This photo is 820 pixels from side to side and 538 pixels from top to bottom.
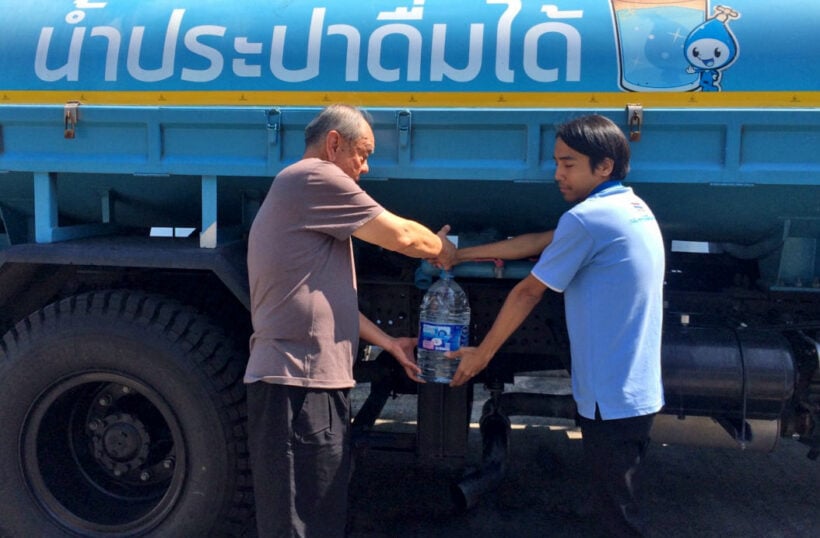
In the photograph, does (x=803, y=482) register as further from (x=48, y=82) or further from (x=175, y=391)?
(x=48, y=82)

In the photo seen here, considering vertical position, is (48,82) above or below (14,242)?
above

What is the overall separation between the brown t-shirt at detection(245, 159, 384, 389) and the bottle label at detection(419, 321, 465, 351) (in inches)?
17.7

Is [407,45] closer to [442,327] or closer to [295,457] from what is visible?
[442,327]

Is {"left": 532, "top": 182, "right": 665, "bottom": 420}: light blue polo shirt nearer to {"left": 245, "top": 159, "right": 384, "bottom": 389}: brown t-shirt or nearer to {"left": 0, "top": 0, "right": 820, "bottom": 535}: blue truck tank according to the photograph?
{"left": 0, "top": 0, "right": 820, "bottom": 535}: blue truck tank

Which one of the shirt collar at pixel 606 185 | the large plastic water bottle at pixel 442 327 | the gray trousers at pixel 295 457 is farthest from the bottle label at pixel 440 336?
the shirt collar at pixel 606 185

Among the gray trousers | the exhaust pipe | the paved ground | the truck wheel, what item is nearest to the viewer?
the gray trousers

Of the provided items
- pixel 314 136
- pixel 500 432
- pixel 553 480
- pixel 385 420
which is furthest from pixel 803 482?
pixel 314 136

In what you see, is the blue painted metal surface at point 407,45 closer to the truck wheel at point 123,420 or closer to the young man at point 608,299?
the young man at point 608,299

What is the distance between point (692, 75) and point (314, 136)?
1.55 meters

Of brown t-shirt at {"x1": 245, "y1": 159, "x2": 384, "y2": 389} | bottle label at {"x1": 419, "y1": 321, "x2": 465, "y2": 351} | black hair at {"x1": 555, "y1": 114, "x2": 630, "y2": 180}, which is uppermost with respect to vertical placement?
black hair at {"x1": 555, "y1": 114, "x2": 630, "y2": 180}

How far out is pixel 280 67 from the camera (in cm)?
309

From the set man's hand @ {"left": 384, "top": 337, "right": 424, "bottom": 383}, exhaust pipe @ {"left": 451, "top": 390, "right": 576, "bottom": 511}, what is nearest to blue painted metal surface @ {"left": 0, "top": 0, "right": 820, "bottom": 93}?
man's hand @ {"left": 384, "top": 337, "right": 424, "bottom": 383}

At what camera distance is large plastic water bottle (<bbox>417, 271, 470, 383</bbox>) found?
2883 millimetres

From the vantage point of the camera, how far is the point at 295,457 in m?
2.58
